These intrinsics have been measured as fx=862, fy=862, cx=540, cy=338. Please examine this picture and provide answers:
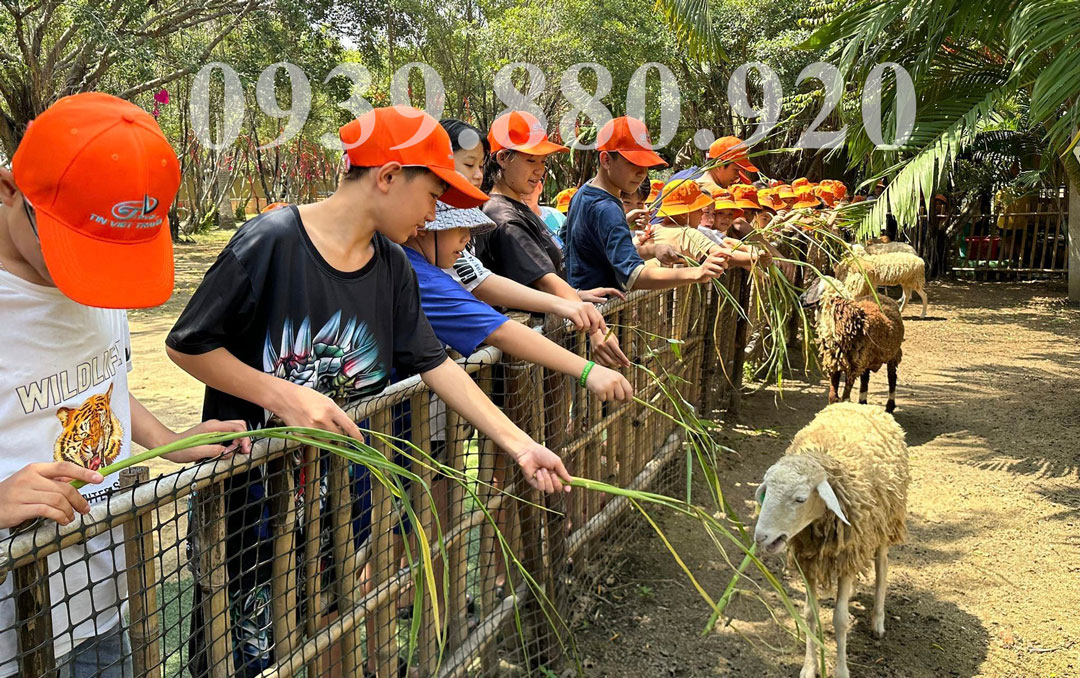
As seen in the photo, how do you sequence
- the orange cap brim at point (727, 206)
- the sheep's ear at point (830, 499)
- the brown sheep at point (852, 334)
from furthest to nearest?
the brown sheep at point (852, 334), the orange cap brim at point (727, 206), the sheep's ear at point (830, 499)

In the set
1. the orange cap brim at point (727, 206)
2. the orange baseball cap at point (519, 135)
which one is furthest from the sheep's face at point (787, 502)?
the orange cap brim at point (727, 206)

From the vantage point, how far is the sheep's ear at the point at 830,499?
352cm

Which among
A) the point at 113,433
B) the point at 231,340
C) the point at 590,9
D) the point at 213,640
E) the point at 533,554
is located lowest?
the point at 533,554

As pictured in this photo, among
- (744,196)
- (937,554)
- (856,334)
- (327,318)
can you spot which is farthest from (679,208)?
(327,318)

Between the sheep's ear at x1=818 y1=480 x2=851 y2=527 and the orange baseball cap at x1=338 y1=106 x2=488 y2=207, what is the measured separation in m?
2.14

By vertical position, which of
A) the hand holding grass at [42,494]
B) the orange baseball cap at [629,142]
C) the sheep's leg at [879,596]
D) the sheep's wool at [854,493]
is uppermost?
the orange baseball cap at [629,142]

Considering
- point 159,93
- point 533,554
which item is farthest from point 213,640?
point 159,93

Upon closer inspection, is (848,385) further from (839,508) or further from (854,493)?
(839,508)

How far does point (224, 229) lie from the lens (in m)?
34.9

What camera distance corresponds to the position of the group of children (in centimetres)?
169

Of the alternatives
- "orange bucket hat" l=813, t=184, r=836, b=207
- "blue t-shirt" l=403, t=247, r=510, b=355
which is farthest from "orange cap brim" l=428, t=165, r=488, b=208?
"orange bucket hat" l=813, t=184, r=836, b=207

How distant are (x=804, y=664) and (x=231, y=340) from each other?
9.26 ft

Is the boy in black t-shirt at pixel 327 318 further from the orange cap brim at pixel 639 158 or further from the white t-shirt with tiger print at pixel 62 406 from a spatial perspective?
the orange cap brim at pixel 639 158

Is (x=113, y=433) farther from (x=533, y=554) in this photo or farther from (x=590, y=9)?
(x=590, y=9)
